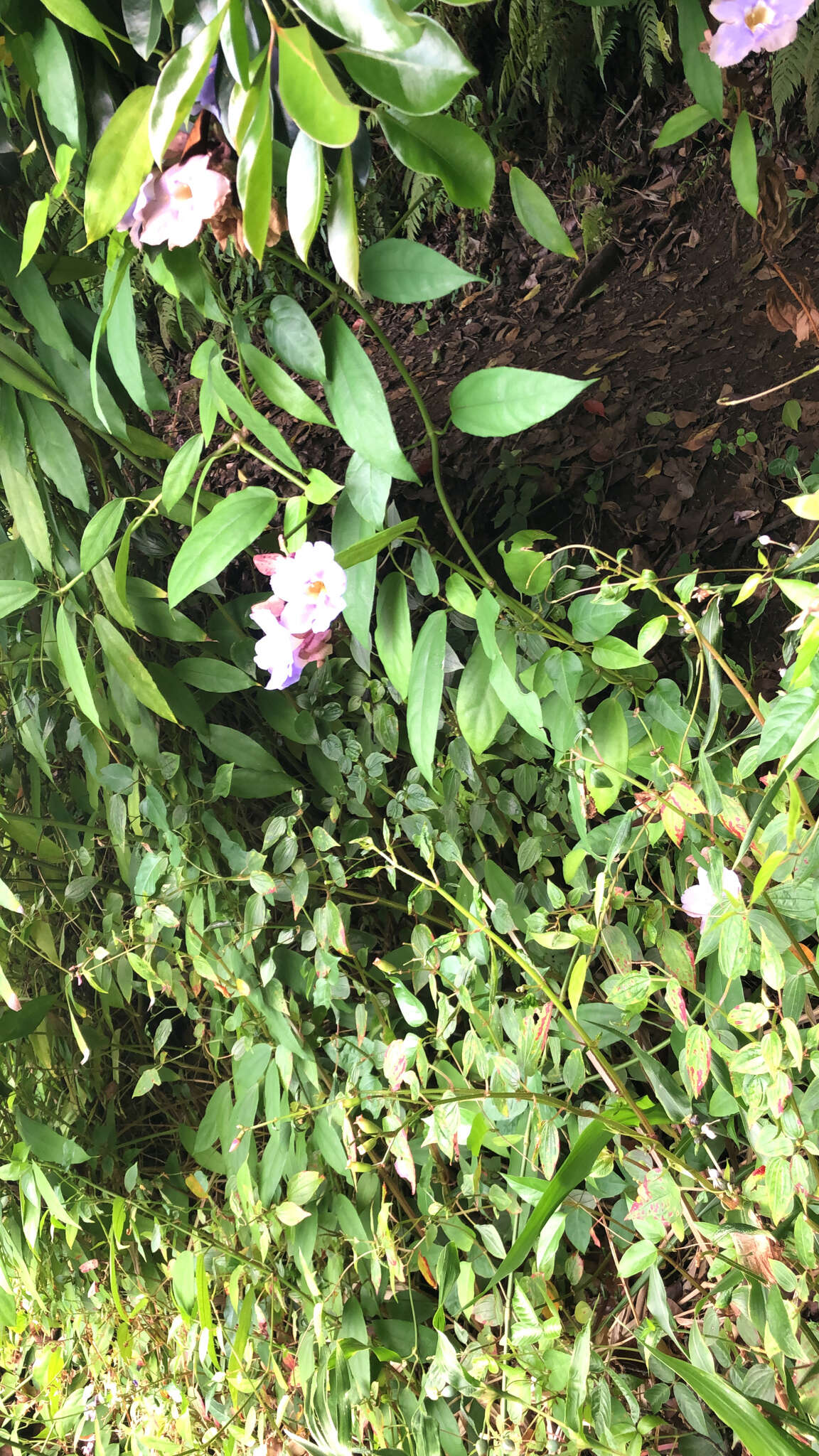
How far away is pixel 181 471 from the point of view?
0.52 m

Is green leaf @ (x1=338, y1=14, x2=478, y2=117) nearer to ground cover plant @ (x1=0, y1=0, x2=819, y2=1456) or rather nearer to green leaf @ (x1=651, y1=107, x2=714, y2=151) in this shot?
ground cover plant @ (x1=0, y1=0, x2=819, y2=1456)

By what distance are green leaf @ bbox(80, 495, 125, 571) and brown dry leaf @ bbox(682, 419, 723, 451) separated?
34.6 inches

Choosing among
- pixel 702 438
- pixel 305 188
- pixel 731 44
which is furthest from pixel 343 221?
pixel 702 438

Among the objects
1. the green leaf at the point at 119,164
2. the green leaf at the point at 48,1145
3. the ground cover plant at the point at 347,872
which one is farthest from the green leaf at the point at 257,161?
the green leaf at the point at 48,1145

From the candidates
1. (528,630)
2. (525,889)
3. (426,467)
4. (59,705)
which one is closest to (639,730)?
(528,630)

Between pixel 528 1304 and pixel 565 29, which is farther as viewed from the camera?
pixel 565 29

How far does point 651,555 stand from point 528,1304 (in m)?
0.84

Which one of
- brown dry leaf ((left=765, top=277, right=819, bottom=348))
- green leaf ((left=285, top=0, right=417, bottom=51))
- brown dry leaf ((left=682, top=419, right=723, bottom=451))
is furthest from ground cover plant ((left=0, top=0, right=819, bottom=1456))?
brown dry leaf ((left=682, top=419, right=723, bottom=451))

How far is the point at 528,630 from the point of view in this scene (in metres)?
0.58

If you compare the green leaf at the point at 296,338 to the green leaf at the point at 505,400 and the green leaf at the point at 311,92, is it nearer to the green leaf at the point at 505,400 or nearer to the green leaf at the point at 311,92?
the green leaf at the point at 505,400

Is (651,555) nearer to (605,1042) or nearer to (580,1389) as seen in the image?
(605,1042)

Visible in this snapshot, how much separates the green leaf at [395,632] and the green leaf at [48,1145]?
1.62 feet

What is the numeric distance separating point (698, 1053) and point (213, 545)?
1.24 ft

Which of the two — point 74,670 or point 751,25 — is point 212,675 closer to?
point 74,670
